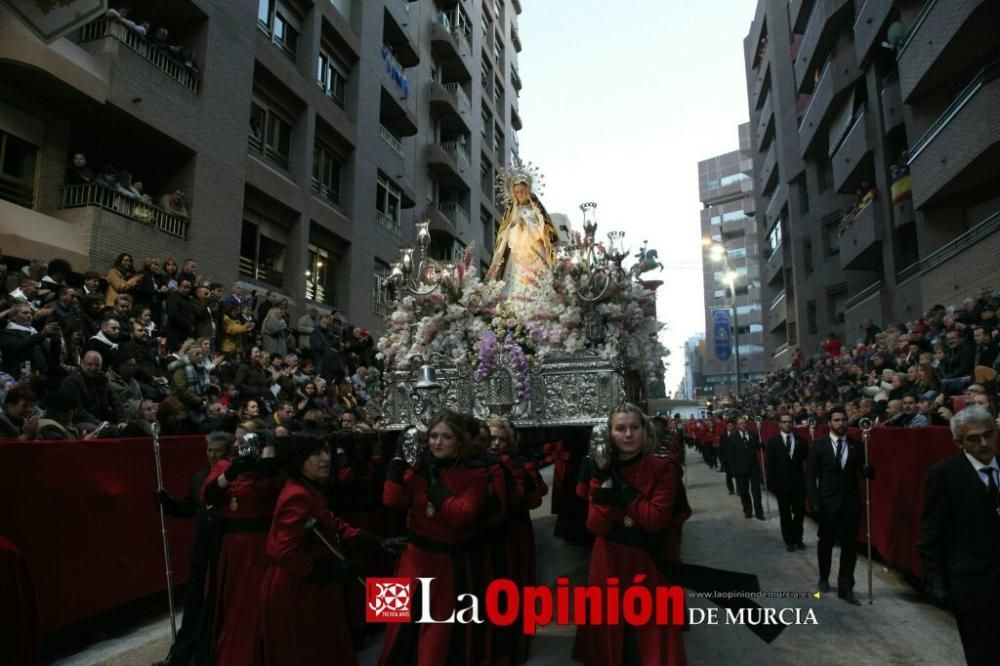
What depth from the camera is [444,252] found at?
103ft

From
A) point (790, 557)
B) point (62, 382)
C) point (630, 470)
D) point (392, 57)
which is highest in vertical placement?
point (392, 57)

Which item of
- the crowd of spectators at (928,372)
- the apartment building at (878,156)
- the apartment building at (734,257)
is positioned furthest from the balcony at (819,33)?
the apartment building at (734,257)

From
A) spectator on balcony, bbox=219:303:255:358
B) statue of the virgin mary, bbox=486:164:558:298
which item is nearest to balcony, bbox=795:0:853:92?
statue of the virgin mary, bbox=486:164:558:298

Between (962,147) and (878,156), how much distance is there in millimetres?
6999

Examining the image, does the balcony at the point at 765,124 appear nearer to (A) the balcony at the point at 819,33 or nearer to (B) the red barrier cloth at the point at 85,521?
(A) the balcony at the point at 819,33

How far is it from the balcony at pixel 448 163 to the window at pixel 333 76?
7.74 m

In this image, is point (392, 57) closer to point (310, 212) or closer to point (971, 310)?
point (310, 212)

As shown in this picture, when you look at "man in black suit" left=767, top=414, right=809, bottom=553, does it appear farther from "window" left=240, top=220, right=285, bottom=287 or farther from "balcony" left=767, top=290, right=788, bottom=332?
"balcony" left=767, top=290, right=788, bottom=332

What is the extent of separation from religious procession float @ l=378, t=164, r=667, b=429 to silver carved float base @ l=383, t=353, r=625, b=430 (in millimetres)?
11

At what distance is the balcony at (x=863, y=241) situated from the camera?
72.9ft

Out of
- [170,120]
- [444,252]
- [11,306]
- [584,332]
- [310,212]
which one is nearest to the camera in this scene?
[584,332]

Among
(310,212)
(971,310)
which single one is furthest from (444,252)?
(971,310)

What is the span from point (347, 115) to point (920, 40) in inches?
701

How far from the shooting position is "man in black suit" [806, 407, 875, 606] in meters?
6.68
